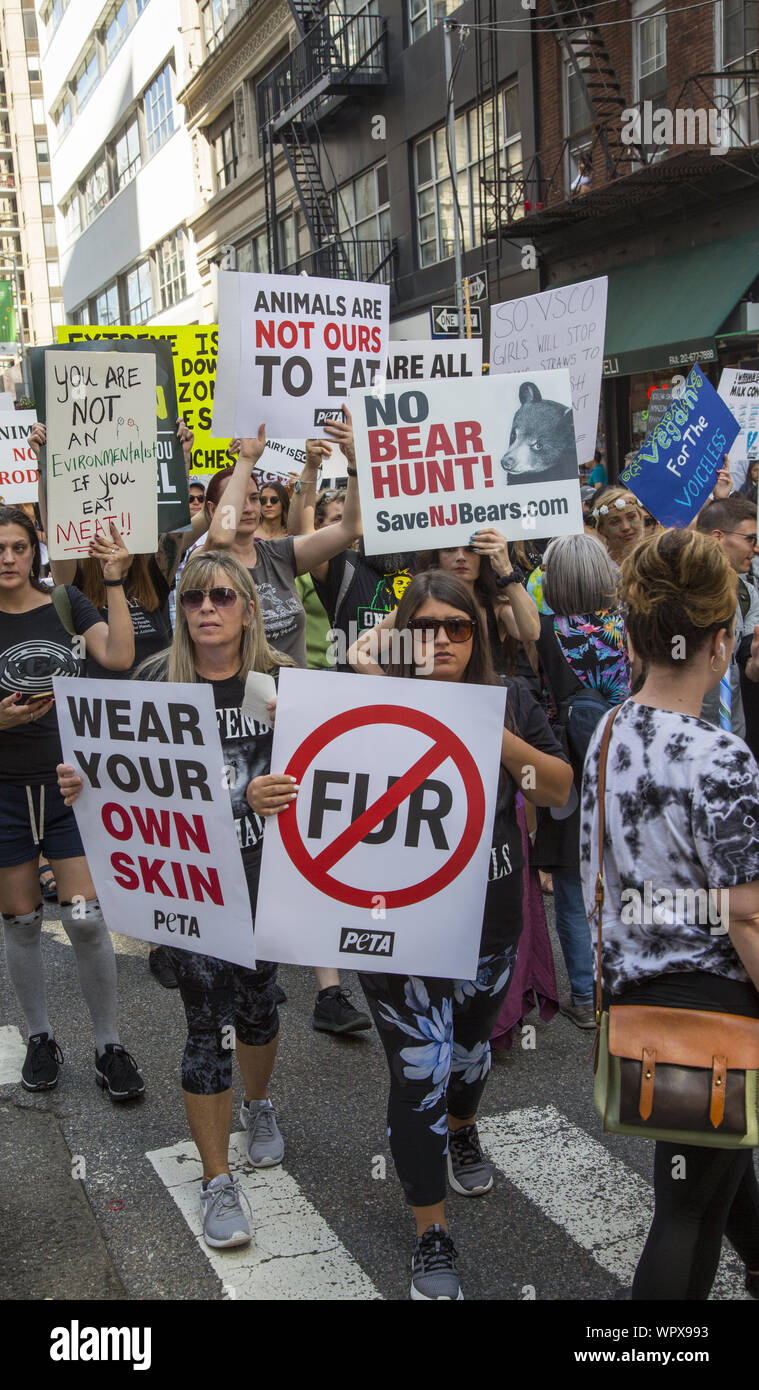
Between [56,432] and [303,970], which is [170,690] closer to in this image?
[56,432]

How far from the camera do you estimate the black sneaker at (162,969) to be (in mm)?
5535

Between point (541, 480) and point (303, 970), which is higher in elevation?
point (541, 480)

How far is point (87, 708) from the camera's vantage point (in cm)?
342

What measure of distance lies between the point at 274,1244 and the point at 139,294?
43.4m

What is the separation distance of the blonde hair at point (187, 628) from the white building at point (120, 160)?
3416 cm

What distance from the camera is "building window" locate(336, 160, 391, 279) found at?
25.2 metres

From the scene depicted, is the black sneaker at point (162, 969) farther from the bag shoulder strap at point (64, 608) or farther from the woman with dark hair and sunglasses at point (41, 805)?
the bag shoulder strap at point (64, 608)

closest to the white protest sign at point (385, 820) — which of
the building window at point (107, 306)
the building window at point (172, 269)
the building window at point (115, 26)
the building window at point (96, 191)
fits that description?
the building window at point (172, 269)

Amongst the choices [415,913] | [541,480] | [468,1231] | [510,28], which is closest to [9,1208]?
[468,1231]

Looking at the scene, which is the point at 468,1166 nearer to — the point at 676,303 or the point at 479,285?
the point at 676,303

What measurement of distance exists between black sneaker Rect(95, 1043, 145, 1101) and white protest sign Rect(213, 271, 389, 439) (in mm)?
2510

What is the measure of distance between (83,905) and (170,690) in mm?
1447

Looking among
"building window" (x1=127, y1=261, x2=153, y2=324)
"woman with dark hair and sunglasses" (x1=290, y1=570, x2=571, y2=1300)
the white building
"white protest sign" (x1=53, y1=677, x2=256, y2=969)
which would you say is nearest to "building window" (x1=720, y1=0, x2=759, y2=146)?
"woman with dark hair and sunglasses" (x1=290, y1=570, x2=571, y2=1300)

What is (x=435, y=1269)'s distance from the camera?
9.93 ft
